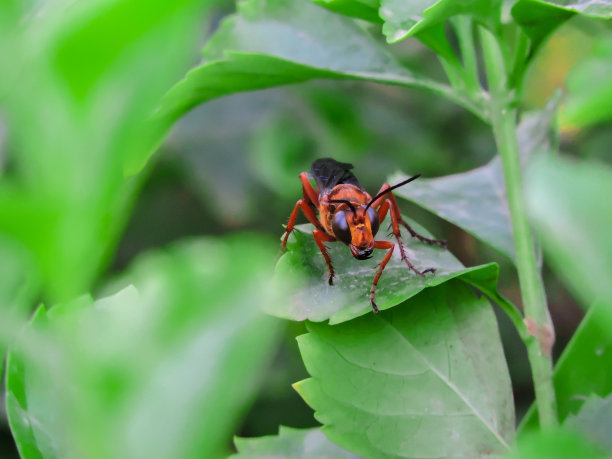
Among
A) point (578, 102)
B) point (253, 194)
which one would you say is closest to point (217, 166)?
point (253, 194)

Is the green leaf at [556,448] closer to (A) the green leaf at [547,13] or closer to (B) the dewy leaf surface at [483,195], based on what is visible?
(A) the green leaf at [547,13]

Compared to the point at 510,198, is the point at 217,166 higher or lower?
higher

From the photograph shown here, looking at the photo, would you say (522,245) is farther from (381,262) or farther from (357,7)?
(357,7)

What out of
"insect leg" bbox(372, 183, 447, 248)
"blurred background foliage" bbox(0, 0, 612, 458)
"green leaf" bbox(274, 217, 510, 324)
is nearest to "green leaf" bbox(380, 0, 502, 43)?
"green leaf" bbox(274, 217, 510, 324)

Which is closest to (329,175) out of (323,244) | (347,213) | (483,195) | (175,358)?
(347,213)

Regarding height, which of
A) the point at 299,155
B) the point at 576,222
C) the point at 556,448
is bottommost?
the point at 556,448

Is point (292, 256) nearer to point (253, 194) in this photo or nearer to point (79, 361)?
point (79, 361)

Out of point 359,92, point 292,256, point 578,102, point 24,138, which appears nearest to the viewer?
point 24,138

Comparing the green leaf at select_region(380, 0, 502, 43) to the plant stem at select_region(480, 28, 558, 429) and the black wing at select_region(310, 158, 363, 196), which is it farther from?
the black wing at select_region(310, 158, 363, 196)
